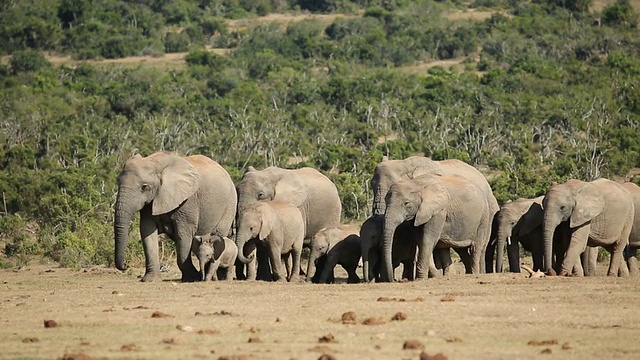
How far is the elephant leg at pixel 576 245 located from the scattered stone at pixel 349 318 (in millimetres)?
7290

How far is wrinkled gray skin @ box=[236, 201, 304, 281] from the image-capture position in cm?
2025

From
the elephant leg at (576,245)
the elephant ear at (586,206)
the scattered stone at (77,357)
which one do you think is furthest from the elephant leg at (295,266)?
the scattered stone at (77,357)

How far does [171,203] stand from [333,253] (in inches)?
109

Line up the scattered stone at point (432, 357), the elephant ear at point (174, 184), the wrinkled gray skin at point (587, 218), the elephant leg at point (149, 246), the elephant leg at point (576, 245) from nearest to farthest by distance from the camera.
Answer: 1. the scattered stone at point (432, 357)
2. the elephant ear at point (174, 184)
3. the elephant leg at point (149, 246)
4. the elephant leg at point (576, 245)
5. the wrinkled gray skin at point (587, 218)

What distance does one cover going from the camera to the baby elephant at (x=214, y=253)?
1983 centimetres

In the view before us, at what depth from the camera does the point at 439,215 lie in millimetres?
Answer: 20406

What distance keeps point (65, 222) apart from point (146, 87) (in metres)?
31.2

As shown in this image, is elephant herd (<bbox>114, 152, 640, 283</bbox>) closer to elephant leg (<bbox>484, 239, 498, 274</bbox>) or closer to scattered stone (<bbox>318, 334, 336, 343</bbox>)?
elephant leg (<bbox>484, 239, 498, 274</bbox>)

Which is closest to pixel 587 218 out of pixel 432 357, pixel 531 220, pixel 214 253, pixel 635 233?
pixel 531 220

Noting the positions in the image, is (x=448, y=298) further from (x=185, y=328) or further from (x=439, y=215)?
(x=439, y=215)

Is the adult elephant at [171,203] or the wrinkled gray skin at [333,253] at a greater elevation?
the adult elephant at [171,203]

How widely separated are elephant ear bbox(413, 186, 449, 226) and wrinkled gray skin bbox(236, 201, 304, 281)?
2.11m

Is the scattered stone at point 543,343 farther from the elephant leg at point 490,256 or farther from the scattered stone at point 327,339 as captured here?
the elephant leg at point 490,256

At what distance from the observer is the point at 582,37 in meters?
77.9
